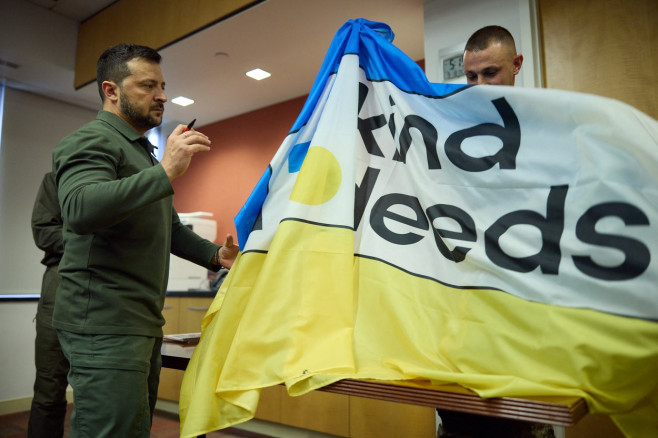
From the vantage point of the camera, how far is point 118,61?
142 cm

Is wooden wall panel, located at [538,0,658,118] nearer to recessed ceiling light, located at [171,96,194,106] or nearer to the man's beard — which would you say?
the man's beard

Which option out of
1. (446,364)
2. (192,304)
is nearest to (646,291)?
(446,364)

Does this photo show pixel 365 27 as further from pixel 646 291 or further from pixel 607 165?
pixel 646 291

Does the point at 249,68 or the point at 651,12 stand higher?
the point at 249,68

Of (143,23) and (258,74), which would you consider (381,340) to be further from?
(143,23)

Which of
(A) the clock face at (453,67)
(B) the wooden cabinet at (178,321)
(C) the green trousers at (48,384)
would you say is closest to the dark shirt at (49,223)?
(C) the green trousers at (48,384)

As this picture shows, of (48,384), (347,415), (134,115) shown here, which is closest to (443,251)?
(134,115)

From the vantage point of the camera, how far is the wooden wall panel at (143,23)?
115 inches

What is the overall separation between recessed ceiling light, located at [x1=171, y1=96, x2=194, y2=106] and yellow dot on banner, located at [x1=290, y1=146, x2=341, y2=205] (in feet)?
11.0

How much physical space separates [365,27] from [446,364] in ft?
2.94

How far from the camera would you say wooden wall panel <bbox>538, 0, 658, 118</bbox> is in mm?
1963

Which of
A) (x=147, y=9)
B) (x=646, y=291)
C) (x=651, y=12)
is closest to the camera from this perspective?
(x=646, y=291)

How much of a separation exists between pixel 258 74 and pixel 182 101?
97 cm

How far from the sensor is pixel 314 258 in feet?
3.48
